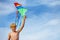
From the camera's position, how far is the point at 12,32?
35.3 ft

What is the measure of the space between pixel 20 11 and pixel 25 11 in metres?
0.32

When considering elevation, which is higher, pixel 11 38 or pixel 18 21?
pixel 18 21

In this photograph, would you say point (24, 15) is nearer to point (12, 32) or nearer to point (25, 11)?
point (25, 11)

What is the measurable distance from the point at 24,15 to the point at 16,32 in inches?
34.9

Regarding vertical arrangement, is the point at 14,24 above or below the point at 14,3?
below

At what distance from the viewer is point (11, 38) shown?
428 inches

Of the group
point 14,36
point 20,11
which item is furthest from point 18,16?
point 14,36

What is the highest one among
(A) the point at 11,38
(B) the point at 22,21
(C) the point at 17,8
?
(C) the point at 17,8

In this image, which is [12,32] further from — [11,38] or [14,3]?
[14,3]

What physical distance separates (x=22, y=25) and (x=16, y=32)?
1.49ft

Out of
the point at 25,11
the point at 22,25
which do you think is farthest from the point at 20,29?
the point at 25,11

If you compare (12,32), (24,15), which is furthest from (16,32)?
(24,15)

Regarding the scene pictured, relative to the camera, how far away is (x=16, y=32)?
35.2 ft

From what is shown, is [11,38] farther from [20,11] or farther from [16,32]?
[20,11]
